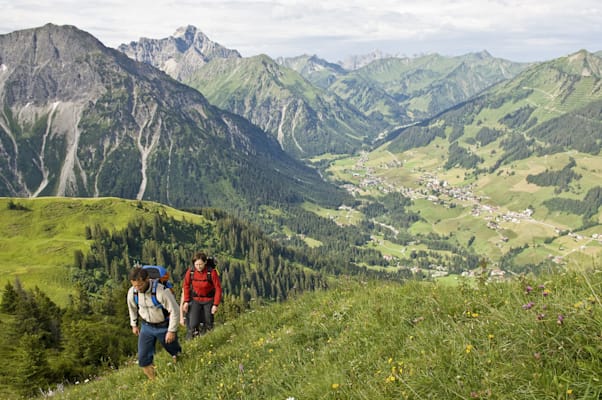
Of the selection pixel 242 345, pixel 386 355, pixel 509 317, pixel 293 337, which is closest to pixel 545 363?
pixel 509 317

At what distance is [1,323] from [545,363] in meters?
75.8

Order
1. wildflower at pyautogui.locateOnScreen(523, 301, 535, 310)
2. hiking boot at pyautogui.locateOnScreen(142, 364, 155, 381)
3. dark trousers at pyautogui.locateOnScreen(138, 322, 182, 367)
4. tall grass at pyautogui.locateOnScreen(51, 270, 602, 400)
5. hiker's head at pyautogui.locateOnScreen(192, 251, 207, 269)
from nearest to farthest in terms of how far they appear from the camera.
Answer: tall grass at pyautogui.locateOnScreen(51, 270, 602, 400) → wildflower at pyautogui.locateOnScreen(523, 301, 535, 310) → hiking boot at pyautogui.locateOnScreen(142, 364, 155, 381) → dark trousers at pyautogui.locateOnScreen(138, 322, 182, 367) → hiker's head at pyautogui.locateOnScreen(192, 251, 207, 269)

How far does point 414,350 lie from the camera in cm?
651

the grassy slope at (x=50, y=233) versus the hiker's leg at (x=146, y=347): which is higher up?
the hiker's leg at (x=146, y=347)

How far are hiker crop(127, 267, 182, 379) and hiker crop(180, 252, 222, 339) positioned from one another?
3.24 meters

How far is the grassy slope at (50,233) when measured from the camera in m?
124

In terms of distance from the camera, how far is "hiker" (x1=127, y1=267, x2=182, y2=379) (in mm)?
11734

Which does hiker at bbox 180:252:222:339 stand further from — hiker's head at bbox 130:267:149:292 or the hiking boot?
hiker's head at bbox 130:267:149:292

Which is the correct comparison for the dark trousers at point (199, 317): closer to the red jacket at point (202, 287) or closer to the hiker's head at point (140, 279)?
the red jacket at point (202, 287)

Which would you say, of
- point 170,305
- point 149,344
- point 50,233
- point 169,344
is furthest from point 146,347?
point 50,233

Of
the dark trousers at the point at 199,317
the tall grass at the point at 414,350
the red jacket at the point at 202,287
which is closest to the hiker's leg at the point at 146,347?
the tall grass at the point at 414,350

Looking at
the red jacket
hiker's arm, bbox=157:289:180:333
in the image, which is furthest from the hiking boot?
the red jacket

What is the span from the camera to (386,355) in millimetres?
7066

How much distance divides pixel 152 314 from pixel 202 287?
4.35 m
